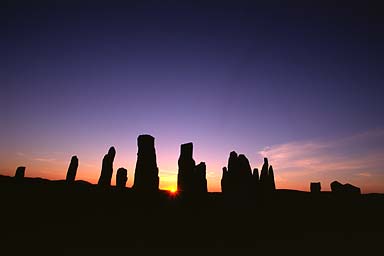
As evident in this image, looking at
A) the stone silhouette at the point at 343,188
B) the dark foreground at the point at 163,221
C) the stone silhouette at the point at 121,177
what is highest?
the stone silhouette at the point at 121,177

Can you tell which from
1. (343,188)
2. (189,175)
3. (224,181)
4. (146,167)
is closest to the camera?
(146,167)

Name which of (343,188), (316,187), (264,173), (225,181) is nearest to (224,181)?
(225,181)

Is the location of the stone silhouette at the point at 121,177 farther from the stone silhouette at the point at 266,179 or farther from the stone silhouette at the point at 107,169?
the stone silhouette at the point at 266,179

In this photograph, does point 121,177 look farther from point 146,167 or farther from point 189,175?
point 189,175

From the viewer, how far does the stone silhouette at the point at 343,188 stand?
30.0 metres

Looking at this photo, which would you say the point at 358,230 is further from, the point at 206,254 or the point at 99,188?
the point at 99,188

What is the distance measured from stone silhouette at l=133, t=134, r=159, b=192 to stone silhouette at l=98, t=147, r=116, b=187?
8225 mm

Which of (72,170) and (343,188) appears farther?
(72,170)

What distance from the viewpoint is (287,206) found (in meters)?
31.6

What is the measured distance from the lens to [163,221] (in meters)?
21.5

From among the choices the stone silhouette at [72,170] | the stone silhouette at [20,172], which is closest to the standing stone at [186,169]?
the stone silhouette at [72,170]

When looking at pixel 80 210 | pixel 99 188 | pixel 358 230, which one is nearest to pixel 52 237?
pixel 80 210

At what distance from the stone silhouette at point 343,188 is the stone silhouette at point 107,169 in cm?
2423

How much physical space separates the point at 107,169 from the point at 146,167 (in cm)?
921
